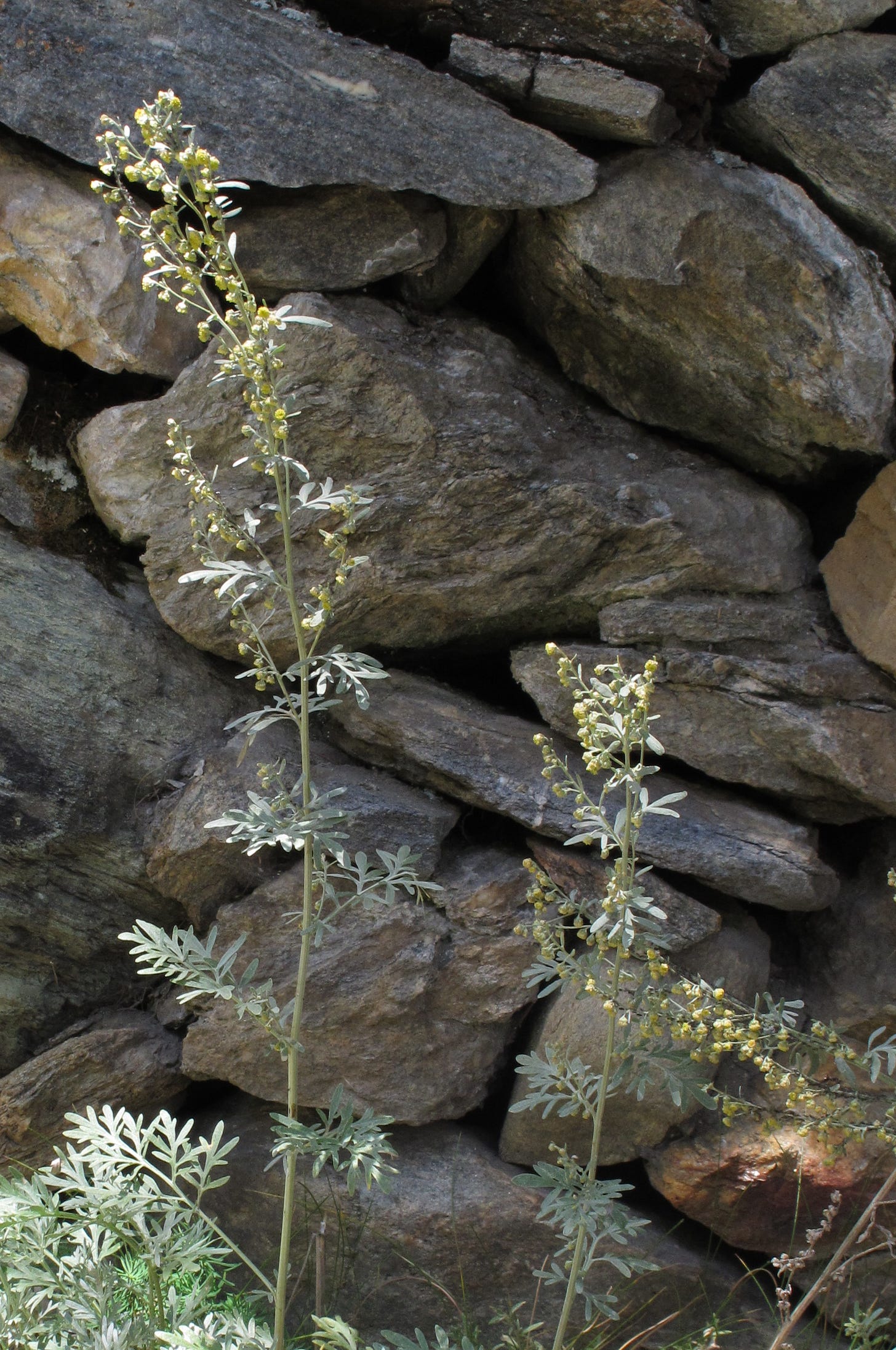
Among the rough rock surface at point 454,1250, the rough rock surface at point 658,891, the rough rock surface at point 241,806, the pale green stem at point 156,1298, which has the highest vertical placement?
the rough rock surface at point 658,891

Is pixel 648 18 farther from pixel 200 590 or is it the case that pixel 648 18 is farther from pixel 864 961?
pixel 864 961

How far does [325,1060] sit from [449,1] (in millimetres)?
3581

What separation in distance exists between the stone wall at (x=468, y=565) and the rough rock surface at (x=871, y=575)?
18 mm

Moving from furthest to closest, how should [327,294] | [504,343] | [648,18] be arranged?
[504,343]
[327,294]
[648,18]

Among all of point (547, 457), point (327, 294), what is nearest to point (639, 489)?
point (547, 457)

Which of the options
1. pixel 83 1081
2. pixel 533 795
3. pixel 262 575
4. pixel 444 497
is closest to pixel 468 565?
pixel 444 497

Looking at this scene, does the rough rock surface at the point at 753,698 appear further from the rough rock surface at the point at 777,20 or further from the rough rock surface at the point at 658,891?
the rough rock surface at the point at 777,20

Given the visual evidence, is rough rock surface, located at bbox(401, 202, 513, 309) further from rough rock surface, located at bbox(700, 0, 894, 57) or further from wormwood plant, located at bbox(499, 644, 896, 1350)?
wormwood plant, located at bbox(499, 644, 896, 1350)

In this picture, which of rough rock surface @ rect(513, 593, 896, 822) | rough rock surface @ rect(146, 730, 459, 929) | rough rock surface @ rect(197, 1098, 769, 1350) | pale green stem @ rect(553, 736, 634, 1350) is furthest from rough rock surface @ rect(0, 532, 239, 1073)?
pale green stem @ rect(553, 736, 634, 1350)

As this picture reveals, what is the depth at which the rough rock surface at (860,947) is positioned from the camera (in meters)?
3.74

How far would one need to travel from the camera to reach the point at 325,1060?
3639mm

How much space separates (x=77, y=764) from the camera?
3730 mm

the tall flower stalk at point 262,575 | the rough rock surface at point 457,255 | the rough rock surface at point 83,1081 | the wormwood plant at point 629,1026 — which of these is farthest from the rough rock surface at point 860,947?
the rough rock surface at point 457,255

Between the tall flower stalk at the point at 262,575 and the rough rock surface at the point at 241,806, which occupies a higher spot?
the tall flower stalk at the point at 262,575
